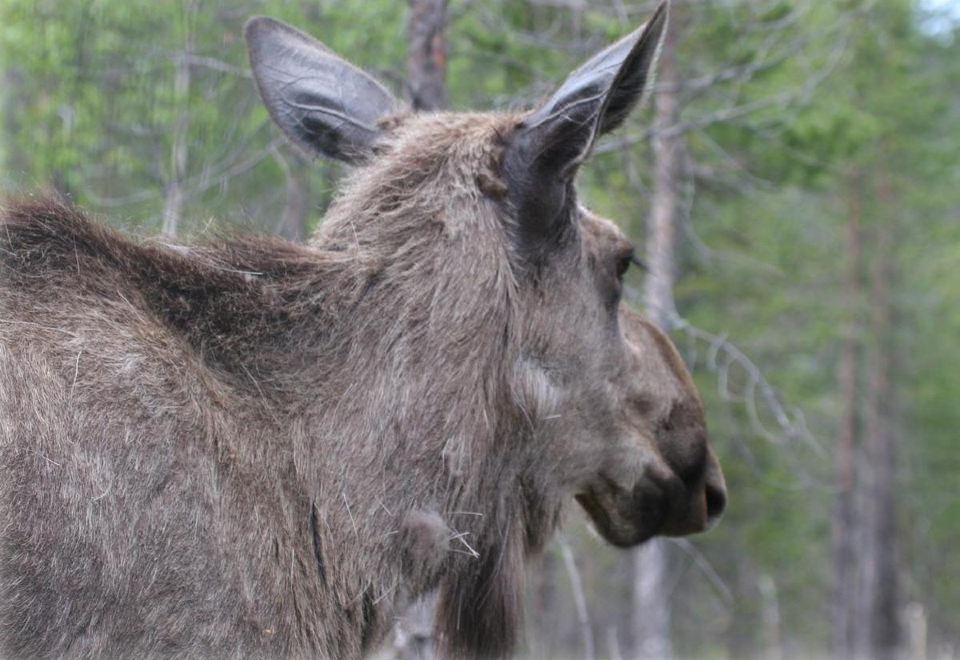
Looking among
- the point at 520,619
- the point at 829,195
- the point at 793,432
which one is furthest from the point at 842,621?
the point at 520,619

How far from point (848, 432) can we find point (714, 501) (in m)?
23.6

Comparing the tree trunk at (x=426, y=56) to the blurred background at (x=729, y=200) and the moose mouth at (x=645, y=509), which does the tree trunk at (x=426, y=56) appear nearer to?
the blurred background at (x=729, y=200)

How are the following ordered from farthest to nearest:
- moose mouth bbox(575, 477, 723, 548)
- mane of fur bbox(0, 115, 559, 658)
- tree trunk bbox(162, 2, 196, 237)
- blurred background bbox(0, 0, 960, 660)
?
blurred background bbox(0, 0, 960, 660) → tree trunk bbox(162, 2, 196, 237) → moose mouth bbox(575, 477, 723, 548) → mane of fur bbox(0, 115, 559, 658)

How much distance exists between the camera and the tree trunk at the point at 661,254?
29.3ft

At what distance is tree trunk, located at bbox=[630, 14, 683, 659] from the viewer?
352 inches

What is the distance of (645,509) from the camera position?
4293 mm

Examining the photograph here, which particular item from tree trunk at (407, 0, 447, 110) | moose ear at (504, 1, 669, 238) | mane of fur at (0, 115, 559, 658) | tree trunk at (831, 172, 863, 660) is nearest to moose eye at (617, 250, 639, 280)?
moose ear at (504, 1, 669, 238)

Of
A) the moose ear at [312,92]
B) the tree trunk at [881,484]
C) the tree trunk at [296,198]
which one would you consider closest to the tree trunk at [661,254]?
the tree trunk at [296,198]

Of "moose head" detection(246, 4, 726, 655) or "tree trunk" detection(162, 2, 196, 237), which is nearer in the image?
"moose head" detection(246, 4, 726, 655)

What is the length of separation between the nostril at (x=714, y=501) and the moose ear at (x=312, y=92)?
1895 mm

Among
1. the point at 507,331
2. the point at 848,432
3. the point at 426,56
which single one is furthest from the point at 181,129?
the point at 848,432

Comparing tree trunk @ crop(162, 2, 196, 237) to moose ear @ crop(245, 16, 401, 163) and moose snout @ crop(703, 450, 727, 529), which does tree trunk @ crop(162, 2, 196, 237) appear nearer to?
moose ear @ crop(245, 16, 401, 163)

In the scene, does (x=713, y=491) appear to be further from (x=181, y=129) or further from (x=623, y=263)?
(x=181, y=129)

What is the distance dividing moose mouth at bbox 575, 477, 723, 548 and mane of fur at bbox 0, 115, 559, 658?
379 millimetres
